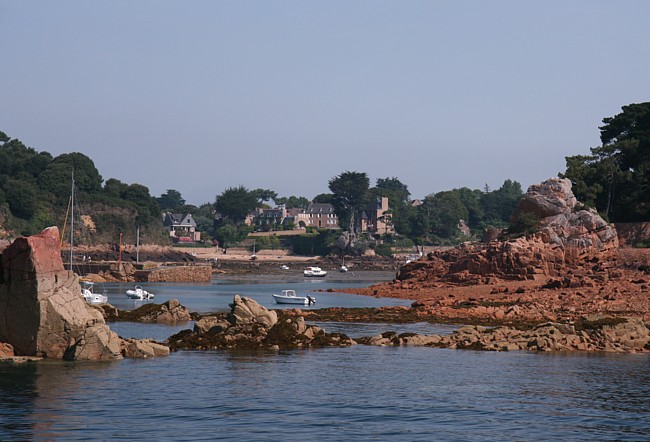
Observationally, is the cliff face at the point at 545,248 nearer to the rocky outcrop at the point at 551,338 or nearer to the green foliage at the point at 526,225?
the green foliage at the point at 526,225

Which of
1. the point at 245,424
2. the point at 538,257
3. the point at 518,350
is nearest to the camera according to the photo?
the point at 245,424

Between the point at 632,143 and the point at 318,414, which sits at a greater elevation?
the point at 632,143

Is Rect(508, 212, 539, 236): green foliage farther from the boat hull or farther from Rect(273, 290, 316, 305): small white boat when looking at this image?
the boat hull

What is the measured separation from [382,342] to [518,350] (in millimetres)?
7218

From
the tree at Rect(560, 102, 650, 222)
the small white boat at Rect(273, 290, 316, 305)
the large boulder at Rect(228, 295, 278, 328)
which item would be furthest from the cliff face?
the large boulder at Rect(228, 295, 278, 328)

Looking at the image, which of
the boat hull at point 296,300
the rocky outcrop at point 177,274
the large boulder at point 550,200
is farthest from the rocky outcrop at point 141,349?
the rocky outcrop at point 177,274

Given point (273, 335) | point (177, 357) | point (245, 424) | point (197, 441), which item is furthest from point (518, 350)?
point (197, 441)

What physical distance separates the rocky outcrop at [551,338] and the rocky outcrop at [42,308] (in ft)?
54.2

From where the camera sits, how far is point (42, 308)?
36781 millimetres

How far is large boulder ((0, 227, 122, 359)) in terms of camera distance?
3691cm

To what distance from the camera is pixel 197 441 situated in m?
24.9

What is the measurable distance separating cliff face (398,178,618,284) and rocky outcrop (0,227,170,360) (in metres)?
55.4

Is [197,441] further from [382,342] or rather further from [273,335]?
[382,342]

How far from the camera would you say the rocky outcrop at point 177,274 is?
14138 centimetres
